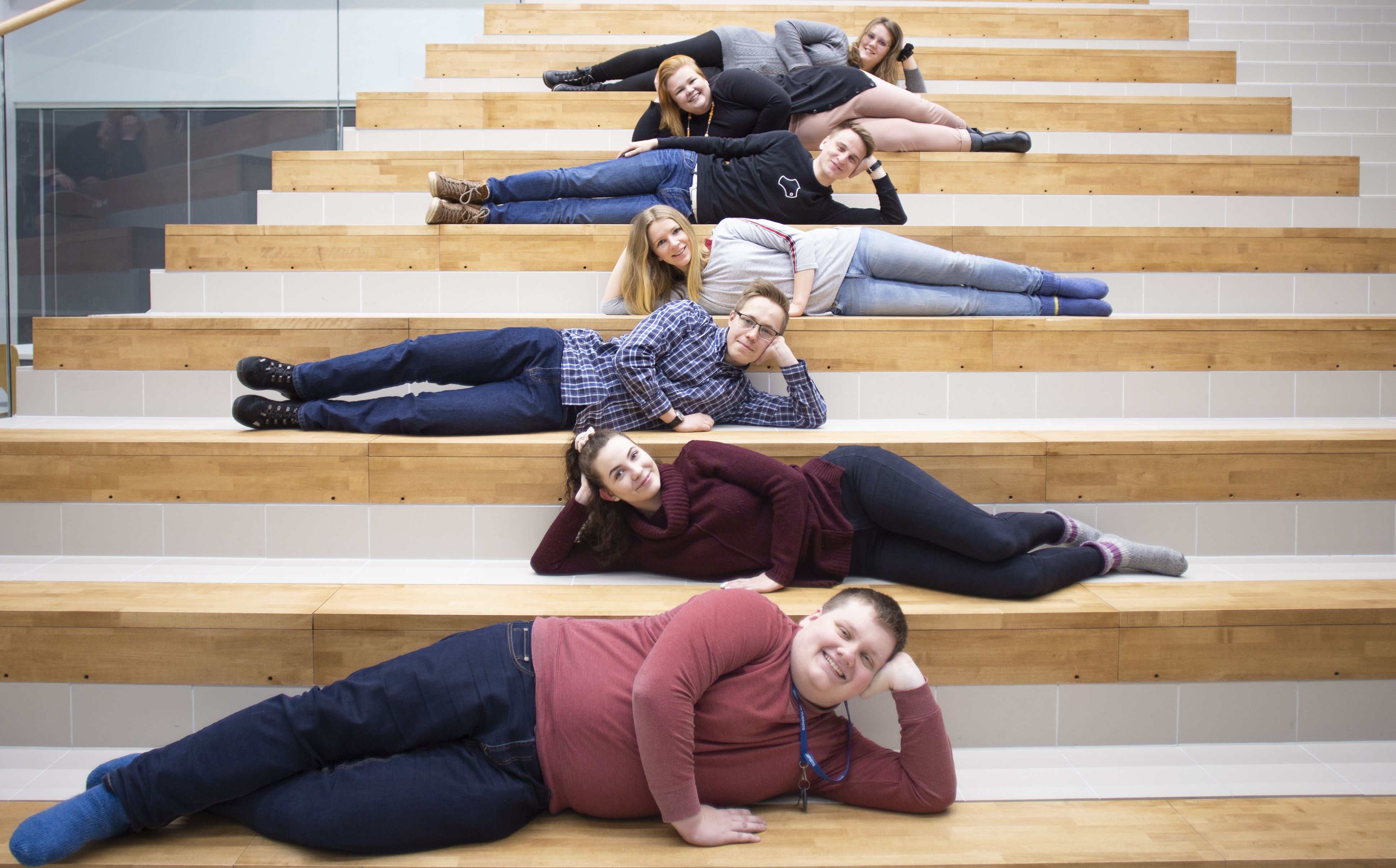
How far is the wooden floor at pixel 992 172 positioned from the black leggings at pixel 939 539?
1.65 metres

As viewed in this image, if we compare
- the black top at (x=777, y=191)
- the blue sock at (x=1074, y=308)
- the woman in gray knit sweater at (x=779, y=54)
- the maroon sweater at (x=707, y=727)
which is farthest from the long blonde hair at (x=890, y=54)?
the maroon sweater at (x=707, y=727)

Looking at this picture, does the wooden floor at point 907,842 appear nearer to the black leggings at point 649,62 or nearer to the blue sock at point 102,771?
the blue sock at point 102,771

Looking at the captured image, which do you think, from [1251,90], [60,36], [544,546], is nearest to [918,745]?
[544,546]

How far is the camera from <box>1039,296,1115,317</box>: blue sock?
2.42 m

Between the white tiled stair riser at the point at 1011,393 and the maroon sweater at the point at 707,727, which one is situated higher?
the white tiled stair riser at the point at 1011,393

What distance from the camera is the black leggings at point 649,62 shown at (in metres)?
3.44

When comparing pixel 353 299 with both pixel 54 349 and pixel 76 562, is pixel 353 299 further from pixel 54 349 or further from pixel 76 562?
pixel 76 562

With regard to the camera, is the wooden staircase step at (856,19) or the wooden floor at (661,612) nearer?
the wooden floor at (661,612)

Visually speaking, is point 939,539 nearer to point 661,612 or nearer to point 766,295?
point 661,612

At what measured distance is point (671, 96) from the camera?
10.1ft

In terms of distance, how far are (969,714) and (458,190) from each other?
85.2 inches

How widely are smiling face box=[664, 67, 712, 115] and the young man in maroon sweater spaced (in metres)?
2.26

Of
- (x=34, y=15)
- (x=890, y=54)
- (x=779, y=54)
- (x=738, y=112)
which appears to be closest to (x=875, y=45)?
(x=890, y=54)

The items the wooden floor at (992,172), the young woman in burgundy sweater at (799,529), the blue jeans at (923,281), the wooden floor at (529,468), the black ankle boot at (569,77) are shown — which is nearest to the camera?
the young woman in burgundy sweater at (799,529)
